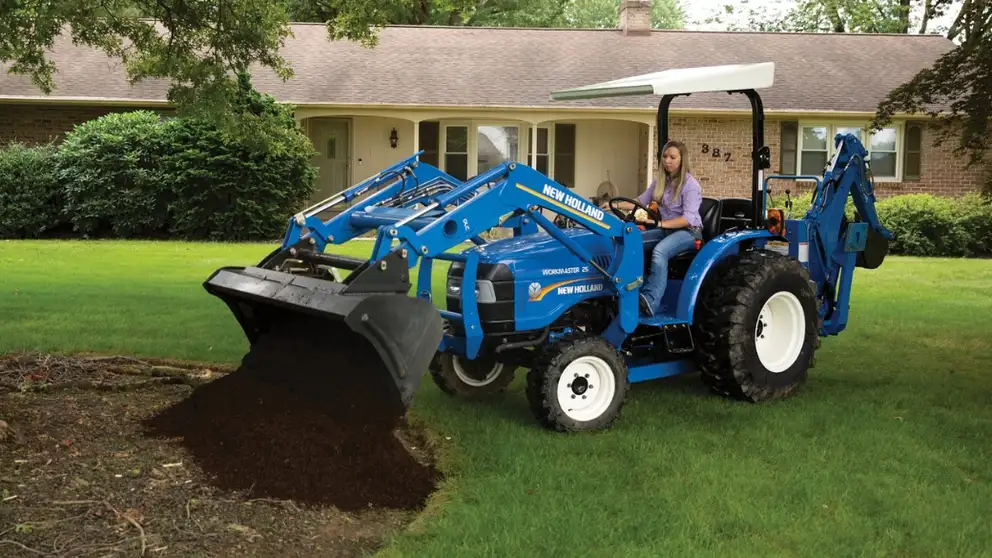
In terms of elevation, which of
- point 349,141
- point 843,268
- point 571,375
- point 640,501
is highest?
point 349,141

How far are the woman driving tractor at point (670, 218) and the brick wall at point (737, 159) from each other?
1503 cm

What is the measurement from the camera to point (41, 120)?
2134 cm

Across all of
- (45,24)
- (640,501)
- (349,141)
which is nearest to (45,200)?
(349,141)

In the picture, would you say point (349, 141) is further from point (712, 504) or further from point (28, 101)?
point (712, 504)

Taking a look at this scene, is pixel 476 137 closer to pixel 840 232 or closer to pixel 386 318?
pixel 840 232

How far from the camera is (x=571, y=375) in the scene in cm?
593

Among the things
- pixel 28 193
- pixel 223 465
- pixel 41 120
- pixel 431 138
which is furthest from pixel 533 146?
pixel 223 465

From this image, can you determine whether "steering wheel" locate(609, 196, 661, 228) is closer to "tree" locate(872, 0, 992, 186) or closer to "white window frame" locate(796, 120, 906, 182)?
"tree" locate(872, 0, 992, 186)

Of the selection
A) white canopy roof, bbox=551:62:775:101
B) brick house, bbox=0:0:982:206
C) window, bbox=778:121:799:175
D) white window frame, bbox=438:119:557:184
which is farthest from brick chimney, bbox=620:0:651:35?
white canopy roof, bbox=551:62:775:101

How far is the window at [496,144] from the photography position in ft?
76.6

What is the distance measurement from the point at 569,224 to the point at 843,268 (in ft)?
7.38

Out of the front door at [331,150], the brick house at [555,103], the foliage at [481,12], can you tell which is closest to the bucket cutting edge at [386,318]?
the foliage at [481,12]

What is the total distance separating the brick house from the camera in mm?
21125

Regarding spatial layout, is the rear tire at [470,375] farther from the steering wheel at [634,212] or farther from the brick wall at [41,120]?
the brick wall at [41,120]
